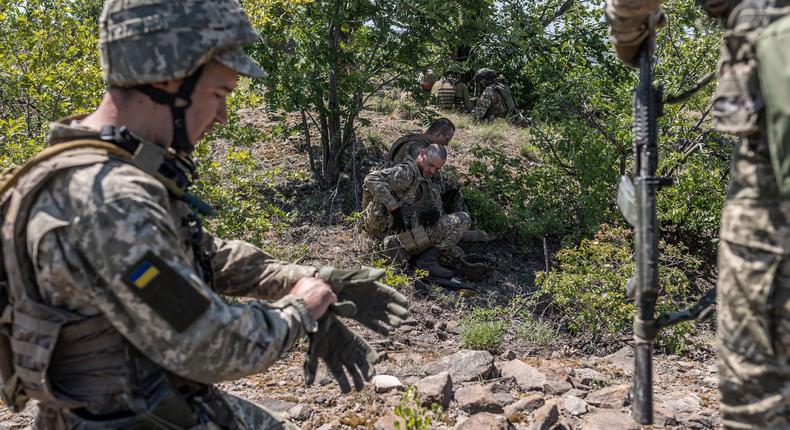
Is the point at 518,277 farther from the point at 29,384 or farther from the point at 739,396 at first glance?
the point at 29,384

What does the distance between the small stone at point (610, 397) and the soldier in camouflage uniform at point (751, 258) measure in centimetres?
195

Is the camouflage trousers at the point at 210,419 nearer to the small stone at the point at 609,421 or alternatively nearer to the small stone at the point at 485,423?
the small stone at the point at 485,423

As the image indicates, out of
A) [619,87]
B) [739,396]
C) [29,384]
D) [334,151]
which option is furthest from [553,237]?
[29,384]

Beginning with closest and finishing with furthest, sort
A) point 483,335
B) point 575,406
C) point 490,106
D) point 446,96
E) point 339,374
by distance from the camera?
point 339,374, point 575,406, point 483,335, point 490,106, point 446,96

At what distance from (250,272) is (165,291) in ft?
2.50

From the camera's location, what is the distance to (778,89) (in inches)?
73.4

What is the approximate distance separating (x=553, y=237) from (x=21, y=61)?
18.4 feet

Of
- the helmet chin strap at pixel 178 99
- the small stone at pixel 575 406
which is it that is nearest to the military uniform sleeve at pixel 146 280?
the helmet chin strap at pixel 178 99

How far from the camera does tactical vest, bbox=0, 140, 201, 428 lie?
2.03m

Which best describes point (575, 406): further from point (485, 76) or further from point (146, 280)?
point (485, 76)

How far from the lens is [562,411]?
410 cm

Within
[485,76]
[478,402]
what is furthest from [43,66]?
[485,76]

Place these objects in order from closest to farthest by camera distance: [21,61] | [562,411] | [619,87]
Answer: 1. [562,411]
2. [21,61]
3. [619,87]

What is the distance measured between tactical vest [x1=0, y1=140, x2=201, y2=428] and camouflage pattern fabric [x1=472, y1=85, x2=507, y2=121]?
1134cm
